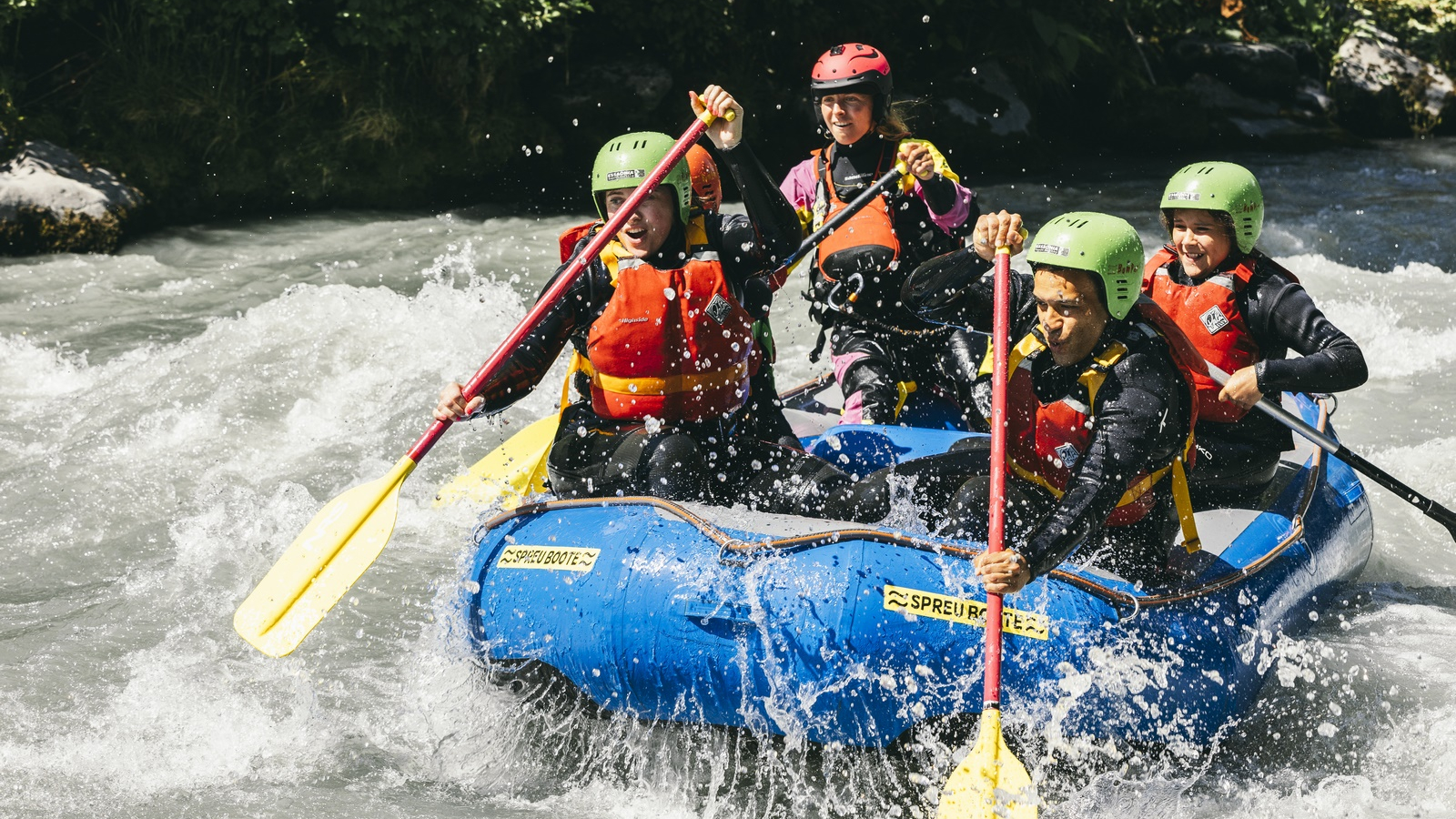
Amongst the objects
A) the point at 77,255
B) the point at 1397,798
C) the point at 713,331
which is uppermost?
the point at 713,331

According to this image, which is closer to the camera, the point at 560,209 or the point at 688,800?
the point at 688,800

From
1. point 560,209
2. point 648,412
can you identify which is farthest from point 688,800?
point 560,209

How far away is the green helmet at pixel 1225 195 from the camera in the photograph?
4117 mm

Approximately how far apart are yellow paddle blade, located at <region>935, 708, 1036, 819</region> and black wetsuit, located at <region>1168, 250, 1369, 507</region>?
4.83 feet

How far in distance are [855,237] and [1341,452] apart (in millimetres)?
1785

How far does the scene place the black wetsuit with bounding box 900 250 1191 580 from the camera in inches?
132

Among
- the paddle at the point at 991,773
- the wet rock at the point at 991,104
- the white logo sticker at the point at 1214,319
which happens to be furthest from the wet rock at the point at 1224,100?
the paddle at the point at 991,773

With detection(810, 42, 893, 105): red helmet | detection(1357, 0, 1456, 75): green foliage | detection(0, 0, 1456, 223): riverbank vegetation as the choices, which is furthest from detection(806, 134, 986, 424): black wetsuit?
detection(1357, 0, 1456, 75): green foliage

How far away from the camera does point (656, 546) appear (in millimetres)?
3578

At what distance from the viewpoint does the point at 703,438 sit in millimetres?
4129

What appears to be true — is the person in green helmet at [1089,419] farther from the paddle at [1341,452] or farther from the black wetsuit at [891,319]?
the black wetsuit at [891,319]

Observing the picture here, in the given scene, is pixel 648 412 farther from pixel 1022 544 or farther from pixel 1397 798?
pixel 1397 798

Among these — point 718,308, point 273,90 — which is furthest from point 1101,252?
point 273,90

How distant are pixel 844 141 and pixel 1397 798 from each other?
2.78 meters
